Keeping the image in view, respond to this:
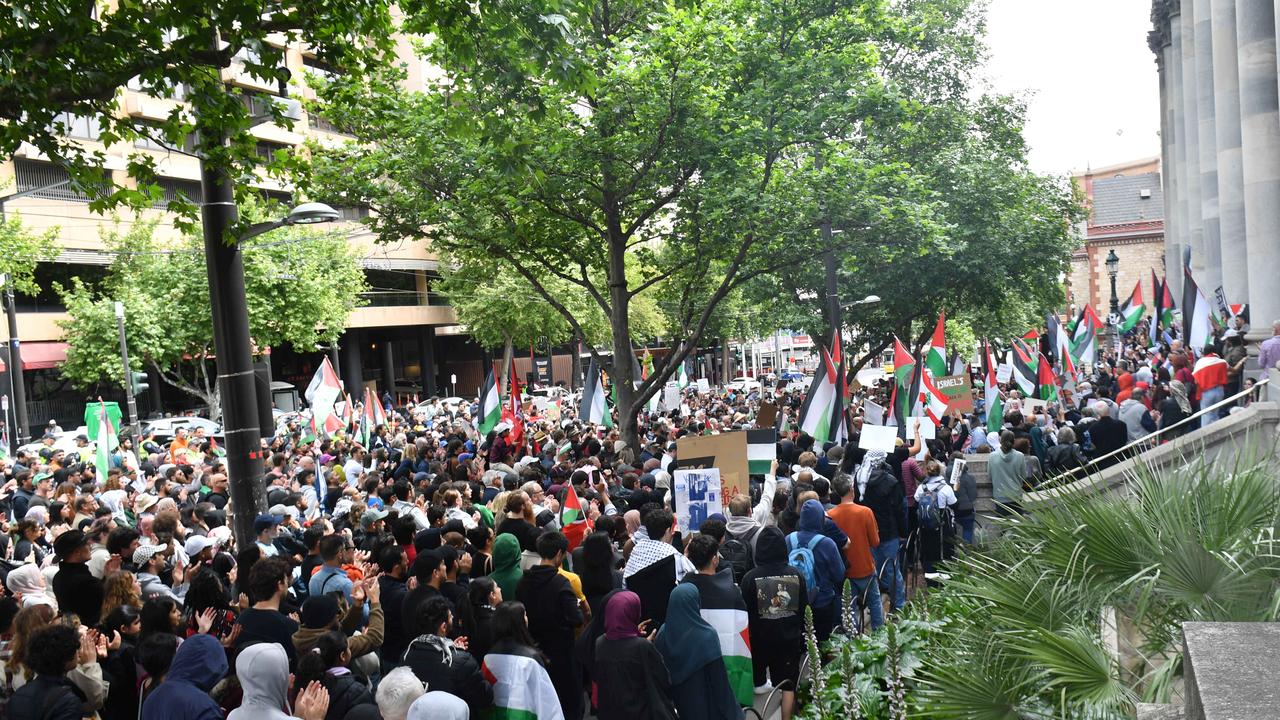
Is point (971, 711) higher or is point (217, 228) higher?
point (217, 228)

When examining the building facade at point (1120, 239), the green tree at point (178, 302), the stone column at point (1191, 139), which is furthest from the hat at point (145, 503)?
the building facade at point (1120, 239)

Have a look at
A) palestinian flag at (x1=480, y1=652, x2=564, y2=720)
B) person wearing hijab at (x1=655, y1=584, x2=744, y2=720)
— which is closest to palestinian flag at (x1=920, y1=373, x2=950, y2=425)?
person wearing hijab at (x1=655, y1=584, x2=744, y2=720)

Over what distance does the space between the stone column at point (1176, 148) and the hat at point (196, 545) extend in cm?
3032

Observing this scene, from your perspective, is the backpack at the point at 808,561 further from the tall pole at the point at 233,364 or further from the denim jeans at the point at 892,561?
the tall pole at the point at 233,364

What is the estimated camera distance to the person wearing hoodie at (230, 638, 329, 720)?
222 inches

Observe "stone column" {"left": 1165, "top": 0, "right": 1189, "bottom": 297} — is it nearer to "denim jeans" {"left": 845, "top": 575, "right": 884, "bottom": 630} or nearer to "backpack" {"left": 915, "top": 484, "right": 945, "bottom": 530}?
"backpack" {"left": 915, "top": 484, "right": 945, "bottom": 530}

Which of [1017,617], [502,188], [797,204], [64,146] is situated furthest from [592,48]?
[1017,617]

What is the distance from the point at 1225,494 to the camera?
233 inches

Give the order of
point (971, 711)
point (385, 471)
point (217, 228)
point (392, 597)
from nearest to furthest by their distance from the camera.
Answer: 1. point (971, 711)
2. point (392, 597)
3. point (217, 228)
4. point (385, 471)

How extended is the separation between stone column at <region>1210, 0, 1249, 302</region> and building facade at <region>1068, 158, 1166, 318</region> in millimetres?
62674

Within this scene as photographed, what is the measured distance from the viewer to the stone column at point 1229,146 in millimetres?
22438

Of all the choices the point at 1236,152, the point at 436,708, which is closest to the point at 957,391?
the point at 1236,152

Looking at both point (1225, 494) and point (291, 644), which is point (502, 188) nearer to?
point (291, 644)

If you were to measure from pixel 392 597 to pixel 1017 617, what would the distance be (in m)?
4.27
